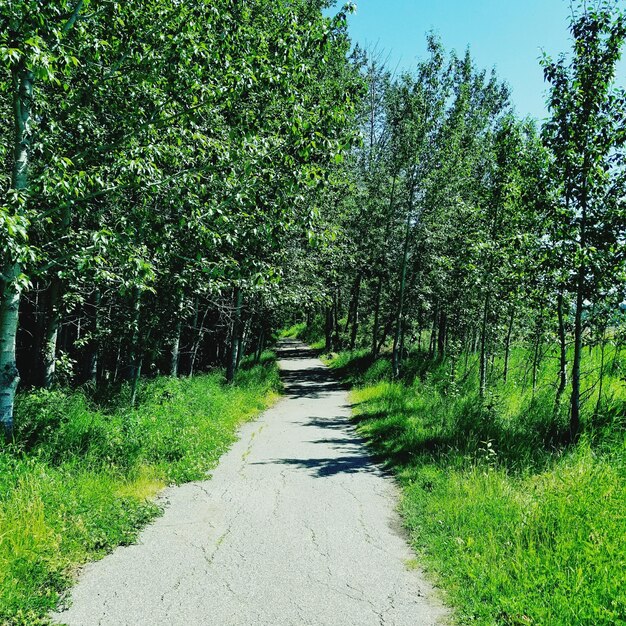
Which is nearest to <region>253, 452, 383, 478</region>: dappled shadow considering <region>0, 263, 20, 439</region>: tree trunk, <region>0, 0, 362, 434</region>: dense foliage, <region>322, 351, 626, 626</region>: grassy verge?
<region>322, 351, 626, 626</region>: grassy verge

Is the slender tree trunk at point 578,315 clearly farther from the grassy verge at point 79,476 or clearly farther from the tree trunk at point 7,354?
the tree trunk at point 7,354

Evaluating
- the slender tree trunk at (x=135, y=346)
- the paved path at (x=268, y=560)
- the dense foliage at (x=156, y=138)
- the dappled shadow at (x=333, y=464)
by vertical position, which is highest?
the dense foliage at (x=156, y=138)

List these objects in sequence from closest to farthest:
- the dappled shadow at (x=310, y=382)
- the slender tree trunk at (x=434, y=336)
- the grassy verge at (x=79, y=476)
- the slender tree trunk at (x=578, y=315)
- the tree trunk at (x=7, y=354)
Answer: the grassy verge at (x=79, y=476)
the tree trunk at (x=7, y=354)
the slender tree trunk at (x=578, y=315)
the dappled shadow at (x=310, y=382)
the slender tree trunk at (x=434, y=336)

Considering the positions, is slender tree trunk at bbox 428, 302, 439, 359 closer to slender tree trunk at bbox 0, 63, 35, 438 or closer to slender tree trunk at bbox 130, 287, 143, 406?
slender tree trunk at bbox 130, 287, 143, 406

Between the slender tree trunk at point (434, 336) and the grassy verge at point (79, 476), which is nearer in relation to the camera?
the grassy verge at point (79, 476)

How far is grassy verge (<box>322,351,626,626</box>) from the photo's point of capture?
4078 mm

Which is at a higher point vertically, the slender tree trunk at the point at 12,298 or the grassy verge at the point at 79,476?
the slender tree trunk at the point at 12,298

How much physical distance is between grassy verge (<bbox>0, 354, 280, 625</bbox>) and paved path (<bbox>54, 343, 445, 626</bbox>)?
0.95 feet

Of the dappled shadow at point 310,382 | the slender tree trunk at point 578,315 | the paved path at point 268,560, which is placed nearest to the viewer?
the paved path at point 268,560

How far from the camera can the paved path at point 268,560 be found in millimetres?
4242

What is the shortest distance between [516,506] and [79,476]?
572 centimetres

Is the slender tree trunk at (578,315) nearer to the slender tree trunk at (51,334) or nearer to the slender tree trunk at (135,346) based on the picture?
the slender tree trunk at (135,346)

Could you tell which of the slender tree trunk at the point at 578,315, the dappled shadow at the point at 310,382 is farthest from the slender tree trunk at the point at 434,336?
the slender tree trunk at the point at 578,315

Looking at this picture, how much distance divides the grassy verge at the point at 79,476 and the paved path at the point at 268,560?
0.29 m
